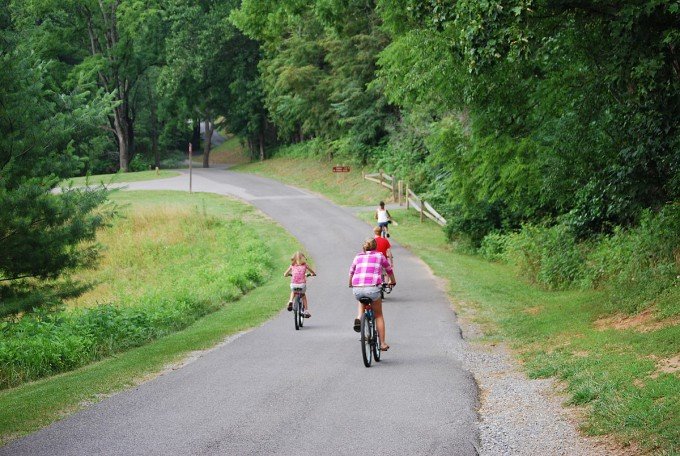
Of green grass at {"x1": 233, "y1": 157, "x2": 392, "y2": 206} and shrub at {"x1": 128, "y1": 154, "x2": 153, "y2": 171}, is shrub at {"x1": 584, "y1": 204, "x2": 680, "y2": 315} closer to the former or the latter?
green grass at {"x1": 233, "y1": 157, "x2": 392, "y2": 206}

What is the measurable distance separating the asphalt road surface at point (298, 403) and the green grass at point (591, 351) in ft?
3.99

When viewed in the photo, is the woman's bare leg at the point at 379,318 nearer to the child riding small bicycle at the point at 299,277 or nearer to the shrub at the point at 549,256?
the child riding small bicycle at the point at 299,277

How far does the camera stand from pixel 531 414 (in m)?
9.23

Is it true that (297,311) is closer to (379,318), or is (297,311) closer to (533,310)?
(379,318)

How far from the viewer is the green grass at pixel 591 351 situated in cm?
803

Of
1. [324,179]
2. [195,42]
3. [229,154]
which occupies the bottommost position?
[324,179]

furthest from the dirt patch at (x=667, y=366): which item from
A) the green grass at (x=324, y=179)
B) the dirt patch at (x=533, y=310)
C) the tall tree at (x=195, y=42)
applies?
the tall tree at (x=195, y=42)

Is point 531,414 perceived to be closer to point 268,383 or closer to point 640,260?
point 268,383

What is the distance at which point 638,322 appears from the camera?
13258 millimetres

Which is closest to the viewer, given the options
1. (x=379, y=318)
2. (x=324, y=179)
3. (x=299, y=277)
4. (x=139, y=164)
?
(x=379, y=318)

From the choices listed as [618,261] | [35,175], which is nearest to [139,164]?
[35,175]

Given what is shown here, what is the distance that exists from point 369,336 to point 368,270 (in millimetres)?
1033

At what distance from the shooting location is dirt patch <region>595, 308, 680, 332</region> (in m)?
12.5

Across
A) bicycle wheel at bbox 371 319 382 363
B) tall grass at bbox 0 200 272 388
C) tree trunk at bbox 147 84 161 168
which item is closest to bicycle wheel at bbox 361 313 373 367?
bicycle wheel at bbox 371 319 382 363
